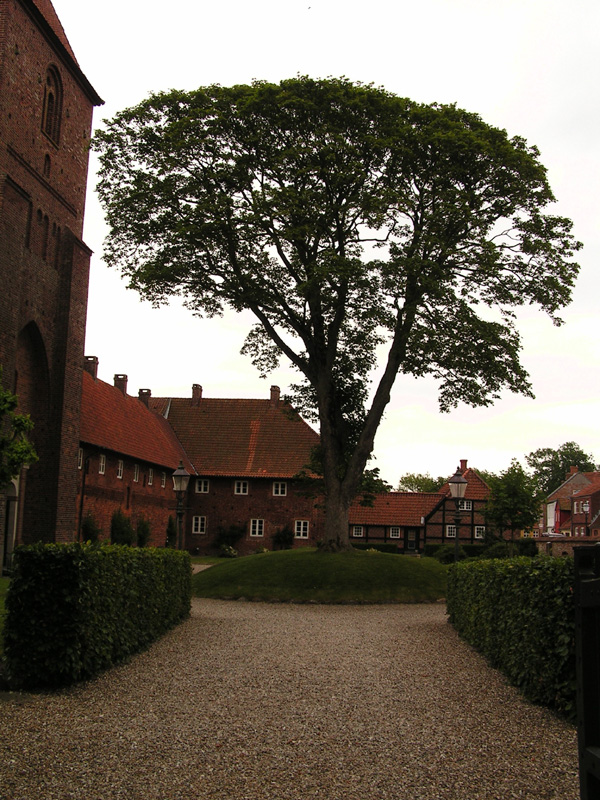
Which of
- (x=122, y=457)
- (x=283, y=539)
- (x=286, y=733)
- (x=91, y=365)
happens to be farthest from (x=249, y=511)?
(x=286, y=733)

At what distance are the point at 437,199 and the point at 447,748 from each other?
59.0 ft

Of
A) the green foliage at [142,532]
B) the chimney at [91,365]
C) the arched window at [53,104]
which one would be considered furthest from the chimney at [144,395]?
the arched window at [53,104]

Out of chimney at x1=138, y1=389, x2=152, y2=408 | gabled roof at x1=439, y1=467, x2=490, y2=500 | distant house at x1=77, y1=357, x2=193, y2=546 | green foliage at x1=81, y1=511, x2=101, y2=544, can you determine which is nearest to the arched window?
distant house at x1=77, y1=357, x2=193, y2=546

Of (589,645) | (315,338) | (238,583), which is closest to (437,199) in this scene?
(315,338)

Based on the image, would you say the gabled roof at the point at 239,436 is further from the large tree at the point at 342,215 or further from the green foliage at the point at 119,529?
the large tree at the point at 342,215

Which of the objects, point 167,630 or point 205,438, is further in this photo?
point 205,438

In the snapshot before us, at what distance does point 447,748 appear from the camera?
20.7 ft

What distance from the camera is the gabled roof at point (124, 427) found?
35.6 metres

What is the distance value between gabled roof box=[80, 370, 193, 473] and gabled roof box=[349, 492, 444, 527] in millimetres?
11236

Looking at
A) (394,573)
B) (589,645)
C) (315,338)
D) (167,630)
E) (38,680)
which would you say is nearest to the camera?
(589,645)

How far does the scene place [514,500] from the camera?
33719 mm

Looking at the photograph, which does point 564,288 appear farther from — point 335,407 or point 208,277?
point 208,277

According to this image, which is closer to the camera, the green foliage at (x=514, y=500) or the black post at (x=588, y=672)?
the black post at (x=588, y=672)

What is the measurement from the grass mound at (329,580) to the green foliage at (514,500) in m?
9.91
